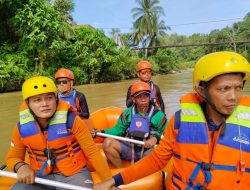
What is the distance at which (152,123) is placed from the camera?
3002 mm

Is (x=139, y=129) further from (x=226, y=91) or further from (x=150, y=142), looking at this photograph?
(x=226, y=91)

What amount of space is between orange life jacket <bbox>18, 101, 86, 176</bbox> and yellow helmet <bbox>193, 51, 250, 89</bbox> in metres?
1.13

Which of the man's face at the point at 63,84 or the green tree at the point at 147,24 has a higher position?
the green tree at the point at 147,24

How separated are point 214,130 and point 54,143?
1.19 meters

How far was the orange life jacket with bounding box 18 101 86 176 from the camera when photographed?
83.4 inches

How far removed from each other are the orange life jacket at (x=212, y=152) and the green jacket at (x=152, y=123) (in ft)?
5.09

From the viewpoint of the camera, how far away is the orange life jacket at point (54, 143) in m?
2.12

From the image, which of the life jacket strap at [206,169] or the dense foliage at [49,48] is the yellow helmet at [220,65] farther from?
the dense foliage at [49,48]

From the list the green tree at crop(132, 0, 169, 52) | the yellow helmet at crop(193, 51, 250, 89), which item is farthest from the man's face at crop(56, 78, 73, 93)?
the green tree at crop(132, 0, 169, 52)

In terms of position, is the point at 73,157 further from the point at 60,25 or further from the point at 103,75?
the point at 103,75

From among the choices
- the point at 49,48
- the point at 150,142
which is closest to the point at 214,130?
the point at 150,142

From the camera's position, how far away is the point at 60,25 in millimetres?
14516

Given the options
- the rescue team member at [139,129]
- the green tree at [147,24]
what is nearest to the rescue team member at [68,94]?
the rescue team member at [139,129]

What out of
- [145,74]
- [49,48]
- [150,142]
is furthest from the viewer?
[49,48]
